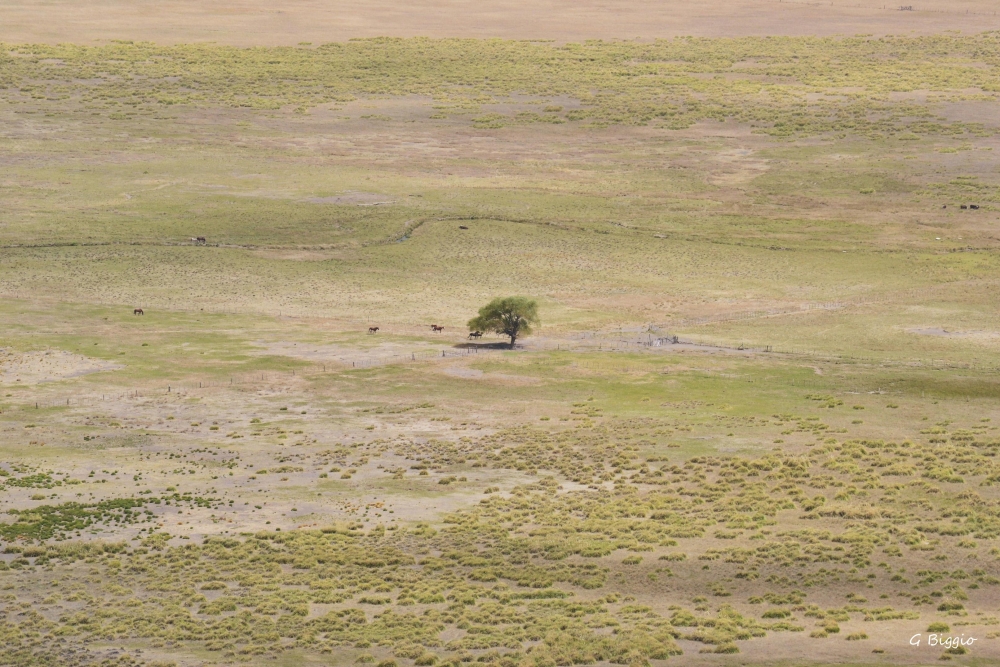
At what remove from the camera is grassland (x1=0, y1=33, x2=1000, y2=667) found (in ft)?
183

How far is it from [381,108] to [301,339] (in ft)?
273

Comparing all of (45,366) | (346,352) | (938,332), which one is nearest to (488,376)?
(346,352)

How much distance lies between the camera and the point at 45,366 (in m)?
91.5

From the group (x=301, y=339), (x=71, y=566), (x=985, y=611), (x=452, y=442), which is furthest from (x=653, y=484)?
(x=301, y=339)

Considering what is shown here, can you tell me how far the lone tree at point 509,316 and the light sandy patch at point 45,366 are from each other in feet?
71.7

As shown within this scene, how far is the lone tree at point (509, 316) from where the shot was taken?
98.5 meters

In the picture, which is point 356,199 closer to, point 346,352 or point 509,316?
point 509,316

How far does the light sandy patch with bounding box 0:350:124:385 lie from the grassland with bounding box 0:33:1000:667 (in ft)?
1.26

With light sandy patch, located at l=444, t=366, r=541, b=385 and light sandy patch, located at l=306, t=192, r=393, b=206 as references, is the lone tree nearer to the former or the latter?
light sandy patch, located at l=444, t=366, r=541, b=385

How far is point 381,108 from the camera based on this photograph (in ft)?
587

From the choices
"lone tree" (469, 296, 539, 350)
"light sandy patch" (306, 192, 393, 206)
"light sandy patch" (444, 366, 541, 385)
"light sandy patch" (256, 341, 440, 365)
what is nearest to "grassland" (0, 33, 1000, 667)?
"light sandy patch" (444, 366, 541, 385)

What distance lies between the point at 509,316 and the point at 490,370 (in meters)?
8.46

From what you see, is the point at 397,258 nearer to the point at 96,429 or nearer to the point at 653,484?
the point at 96,429

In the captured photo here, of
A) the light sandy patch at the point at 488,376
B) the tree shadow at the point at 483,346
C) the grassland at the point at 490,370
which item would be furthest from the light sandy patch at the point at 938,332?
the light sandy patch at the point at 488,376
